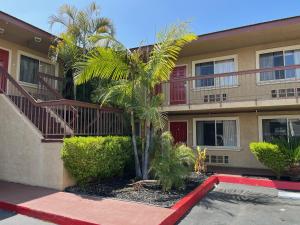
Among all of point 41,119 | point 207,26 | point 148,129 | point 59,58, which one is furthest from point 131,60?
point 207,26

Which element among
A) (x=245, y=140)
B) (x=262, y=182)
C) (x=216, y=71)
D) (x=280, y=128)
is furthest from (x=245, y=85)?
(x=262, y=182)

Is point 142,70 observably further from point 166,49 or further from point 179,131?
point 179,131

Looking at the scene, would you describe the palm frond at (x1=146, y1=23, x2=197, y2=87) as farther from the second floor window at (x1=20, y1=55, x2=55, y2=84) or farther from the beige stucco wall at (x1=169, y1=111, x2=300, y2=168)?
the second floor window at (x1=20, y1=55, x2=55, y2=84)

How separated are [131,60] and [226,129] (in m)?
6.85

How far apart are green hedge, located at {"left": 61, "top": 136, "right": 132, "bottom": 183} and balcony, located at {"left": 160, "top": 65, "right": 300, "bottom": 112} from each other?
4.57 metres

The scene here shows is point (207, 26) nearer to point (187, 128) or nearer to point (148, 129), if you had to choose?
point (187, 128)

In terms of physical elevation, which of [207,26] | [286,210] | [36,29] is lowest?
[286,210]

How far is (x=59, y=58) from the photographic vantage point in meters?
13.3

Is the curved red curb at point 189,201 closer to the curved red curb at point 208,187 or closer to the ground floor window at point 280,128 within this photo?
the curved red curb at point 208,187

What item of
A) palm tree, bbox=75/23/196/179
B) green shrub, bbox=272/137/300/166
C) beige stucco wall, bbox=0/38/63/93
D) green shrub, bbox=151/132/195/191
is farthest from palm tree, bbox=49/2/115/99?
green shrub, bbox=272/137/300/166

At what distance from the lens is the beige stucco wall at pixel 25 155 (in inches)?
345

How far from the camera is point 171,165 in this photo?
8734mm

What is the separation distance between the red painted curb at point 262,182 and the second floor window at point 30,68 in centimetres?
1016

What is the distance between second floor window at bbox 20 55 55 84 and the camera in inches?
543
